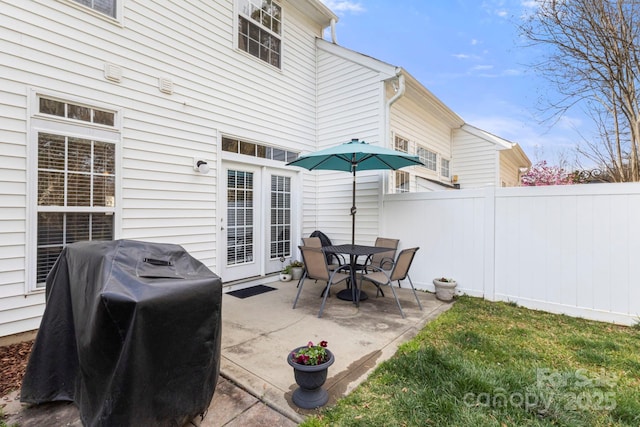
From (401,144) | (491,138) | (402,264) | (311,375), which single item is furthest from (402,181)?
(311,375)

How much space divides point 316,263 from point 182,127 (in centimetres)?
277

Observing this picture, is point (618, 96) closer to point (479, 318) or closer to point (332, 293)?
point (479, 318)

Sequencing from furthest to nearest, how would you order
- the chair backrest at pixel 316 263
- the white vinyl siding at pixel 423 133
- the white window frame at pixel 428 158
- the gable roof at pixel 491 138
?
the gable roof at pixel 491 138
the white window frame at pixel 428 158
the white vinyl siding at pixel 423 133
the chair backrest at pixel 316 263

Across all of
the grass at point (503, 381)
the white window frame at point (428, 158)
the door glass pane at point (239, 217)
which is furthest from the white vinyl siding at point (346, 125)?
the grass at point (503, 381)

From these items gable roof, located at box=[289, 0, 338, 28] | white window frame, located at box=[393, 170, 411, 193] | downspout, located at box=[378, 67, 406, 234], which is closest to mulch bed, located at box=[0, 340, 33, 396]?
downspout, located at box=[378, 67, 406, 234]

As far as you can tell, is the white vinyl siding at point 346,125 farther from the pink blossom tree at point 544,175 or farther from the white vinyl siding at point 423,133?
the pink blossom tree at point 544,175

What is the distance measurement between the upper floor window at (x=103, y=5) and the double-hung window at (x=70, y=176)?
1.19 metres

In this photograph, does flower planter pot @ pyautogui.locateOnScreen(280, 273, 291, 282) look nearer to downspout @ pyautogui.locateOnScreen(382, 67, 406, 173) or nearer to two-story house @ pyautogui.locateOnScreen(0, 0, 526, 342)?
two-story house @ pyautogui.locateOnScreen(0, 0, 526, 342)

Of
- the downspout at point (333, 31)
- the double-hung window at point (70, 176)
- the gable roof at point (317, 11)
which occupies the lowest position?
the double-hung window at point (70, 176)

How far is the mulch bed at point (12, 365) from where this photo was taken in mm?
2307

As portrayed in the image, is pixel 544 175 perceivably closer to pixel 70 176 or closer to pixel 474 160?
pixel 474 160

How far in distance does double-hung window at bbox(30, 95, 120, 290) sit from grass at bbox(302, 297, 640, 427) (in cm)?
329

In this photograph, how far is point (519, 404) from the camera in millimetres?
2033

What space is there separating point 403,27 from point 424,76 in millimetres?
2502
